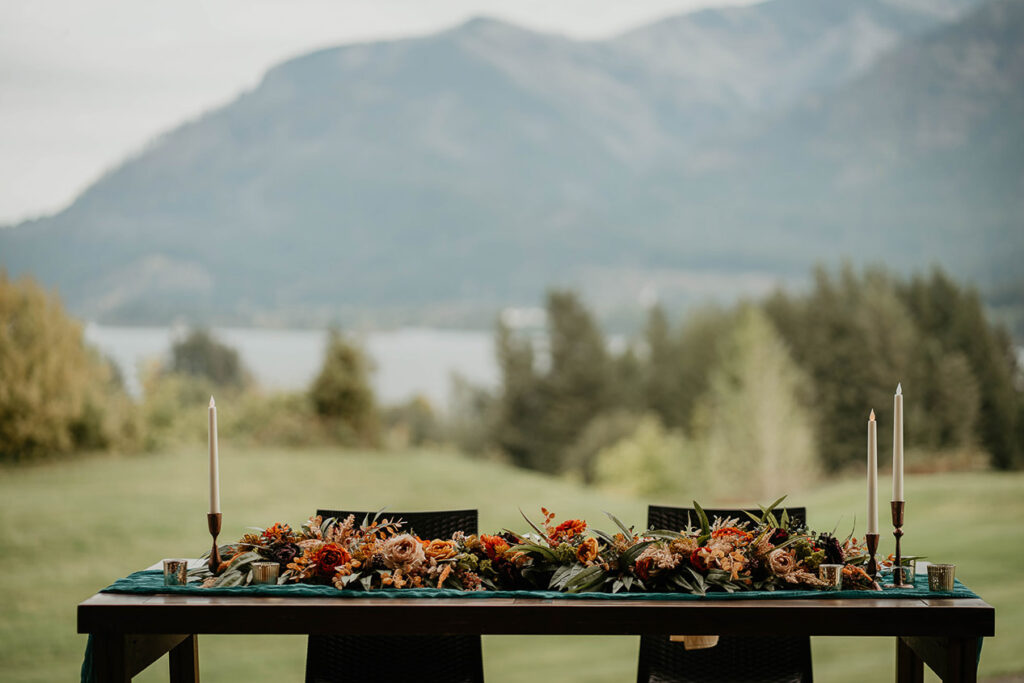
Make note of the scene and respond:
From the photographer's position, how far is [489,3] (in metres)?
10.8

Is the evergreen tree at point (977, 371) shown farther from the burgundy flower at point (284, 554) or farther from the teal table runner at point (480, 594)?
the burgundy flower at point (284, 554)

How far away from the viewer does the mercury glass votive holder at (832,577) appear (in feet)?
6.74

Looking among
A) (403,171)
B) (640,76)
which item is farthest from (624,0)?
(403,171)

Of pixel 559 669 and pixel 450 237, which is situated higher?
pixel 450 237

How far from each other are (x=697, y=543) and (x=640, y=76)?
37.6 ft

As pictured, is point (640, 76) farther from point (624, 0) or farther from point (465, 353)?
point (465, 353)

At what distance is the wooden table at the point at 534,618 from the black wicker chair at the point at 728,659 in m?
0.60

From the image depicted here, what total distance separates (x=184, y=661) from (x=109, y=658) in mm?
479

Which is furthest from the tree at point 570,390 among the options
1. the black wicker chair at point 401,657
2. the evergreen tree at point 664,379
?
the black wicker chair at point 401,657

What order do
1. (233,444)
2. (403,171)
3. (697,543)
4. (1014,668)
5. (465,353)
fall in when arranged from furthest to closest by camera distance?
1. (403,171)
2. (465,353)
3. (233,444)
4. (1014,668)
5. (697,543)

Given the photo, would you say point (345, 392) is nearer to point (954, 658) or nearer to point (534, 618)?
point (534, 618)

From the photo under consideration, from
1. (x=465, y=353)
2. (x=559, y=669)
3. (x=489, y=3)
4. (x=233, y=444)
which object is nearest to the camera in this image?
(x=559, y=669)

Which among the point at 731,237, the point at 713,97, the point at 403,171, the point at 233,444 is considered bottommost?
the point at 233,444

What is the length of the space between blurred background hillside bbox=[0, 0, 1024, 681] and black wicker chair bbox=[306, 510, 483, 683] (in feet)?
16.9
